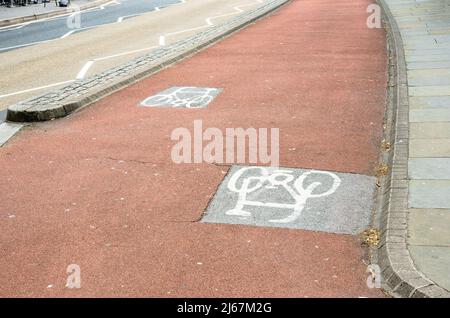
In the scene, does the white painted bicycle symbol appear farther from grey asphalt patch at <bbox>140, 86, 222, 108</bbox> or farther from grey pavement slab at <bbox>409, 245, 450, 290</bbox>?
Answer: grey asphalt patch at <bbox>140, 86, 222, 108</bbox>

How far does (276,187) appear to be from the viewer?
6.55 m

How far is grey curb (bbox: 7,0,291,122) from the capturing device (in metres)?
9.59

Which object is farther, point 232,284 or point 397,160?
point 397,160

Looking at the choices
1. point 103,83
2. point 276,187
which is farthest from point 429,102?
point 103,83

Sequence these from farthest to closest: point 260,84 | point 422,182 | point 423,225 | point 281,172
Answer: point 260,84, point 281,172, point 422,182, point 423,225

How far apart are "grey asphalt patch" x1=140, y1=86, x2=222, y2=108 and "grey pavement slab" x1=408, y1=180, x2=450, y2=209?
483 centimetres

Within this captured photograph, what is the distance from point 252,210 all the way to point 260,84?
239 inches

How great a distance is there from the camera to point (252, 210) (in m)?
5.99

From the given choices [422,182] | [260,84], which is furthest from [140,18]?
[422,182]

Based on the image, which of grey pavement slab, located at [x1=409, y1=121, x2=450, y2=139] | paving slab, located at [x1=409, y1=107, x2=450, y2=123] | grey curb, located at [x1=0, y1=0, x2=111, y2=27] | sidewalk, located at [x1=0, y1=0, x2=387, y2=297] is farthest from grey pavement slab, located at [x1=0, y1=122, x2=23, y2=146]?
grey curb, located at [x1=0, y1=0, x2=111, y2=27]

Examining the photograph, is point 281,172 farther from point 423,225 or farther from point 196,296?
point 196,296

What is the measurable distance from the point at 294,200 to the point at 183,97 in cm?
513

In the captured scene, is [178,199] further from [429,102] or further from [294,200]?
[429,102]

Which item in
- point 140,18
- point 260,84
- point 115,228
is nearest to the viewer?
point 115,228
